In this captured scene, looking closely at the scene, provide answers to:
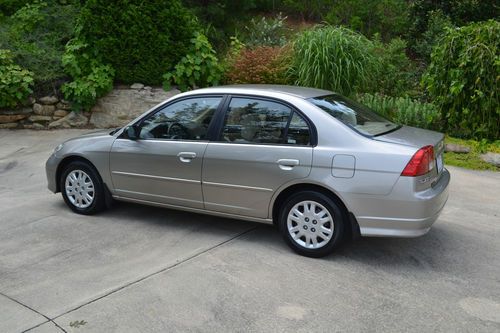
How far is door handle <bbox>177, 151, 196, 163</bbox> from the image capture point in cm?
519

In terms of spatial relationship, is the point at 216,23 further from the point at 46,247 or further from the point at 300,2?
the point at 46,247

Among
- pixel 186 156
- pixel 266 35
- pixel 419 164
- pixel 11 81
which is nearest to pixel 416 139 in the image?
pixel 419 164

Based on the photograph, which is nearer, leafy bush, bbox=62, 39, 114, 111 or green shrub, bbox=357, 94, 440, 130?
green shrub, bbox=357, 94, 440, 130

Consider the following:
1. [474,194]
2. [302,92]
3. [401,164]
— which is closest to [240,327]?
[401,164]

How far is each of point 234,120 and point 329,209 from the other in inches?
50.0

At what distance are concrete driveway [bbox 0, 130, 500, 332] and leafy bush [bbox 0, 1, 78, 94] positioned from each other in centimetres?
517

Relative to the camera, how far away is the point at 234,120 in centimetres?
511

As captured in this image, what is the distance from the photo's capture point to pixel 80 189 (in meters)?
5.98

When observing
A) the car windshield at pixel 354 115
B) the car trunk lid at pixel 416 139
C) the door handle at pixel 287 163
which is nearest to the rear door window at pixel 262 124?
the door handle at pixel 287 163

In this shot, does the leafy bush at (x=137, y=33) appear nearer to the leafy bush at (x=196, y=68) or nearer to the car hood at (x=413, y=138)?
the leafy bush at (x=196, y=68)

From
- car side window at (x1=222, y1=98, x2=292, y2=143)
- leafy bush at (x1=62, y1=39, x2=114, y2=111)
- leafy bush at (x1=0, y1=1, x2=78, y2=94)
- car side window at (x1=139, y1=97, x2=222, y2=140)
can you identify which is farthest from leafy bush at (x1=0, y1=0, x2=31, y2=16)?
car side window at (x1=222, y1=98, x2=292, y2=143)

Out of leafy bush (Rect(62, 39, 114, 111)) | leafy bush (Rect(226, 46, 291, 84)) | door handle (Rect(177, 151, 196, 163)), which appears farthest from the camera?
leafy bush (Rect(62, 39, 114, 111))

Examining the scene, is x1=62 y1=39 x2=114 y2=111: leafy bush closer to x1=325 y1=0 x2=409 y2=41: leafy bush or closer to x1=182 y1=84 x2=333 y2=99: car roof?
x1=182 y1=84 x2=333 y2=99: car roof

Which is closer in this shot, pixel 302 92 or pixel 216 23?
pixel 302 92
